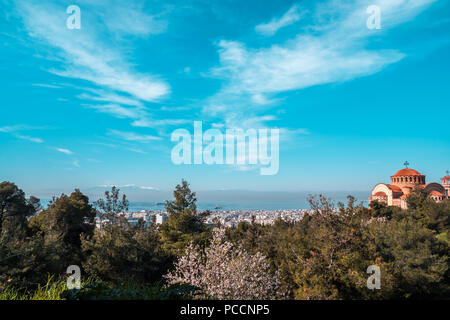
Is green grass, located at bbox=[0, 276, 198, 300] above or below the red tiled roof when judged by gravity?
below

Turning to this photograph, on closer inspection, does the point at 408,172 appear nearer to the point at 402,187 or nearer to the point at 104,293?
the point at 402,187

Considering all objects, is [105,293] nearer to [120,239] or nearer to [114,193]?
[120,239]

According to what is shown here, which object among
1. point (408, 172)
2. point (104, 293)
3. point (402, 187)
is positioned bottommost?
point (104, 293)

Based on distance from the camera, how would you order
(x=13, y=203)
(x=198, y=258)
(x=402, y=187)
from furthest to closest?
(x=402, y=187) → (x=13, y=203) → (x=198, y=258)

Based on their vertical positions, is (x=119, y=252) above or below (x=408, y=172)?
below

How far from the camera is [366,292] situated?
42.6 ft

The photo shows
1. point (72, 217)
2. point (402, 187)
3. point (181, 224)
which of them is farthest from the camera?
point (402, 187)

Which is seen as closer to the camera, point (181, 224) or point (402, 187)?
point (181, 224)

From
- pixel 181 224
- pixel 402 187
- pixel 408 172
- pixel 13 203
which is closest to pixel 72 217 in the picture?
pixel 13 203

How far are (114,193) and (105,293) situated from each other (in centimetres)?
1498

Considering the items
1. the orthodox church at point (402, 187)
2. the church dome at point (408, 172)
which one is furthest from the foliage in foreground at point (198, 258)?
the church dome at point (408, 172)

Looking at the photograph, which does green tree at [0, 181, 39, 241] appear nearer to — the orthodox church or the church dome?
the orthodox church

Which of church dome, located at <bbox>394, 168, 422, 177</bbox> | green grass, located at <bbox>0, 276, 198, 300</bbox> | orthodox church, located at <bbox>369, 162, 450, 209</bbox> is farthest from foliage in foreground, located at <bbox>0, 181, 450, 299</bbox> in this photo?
church dome, located at <bbox>394, 168, 422, 177</bbox>
